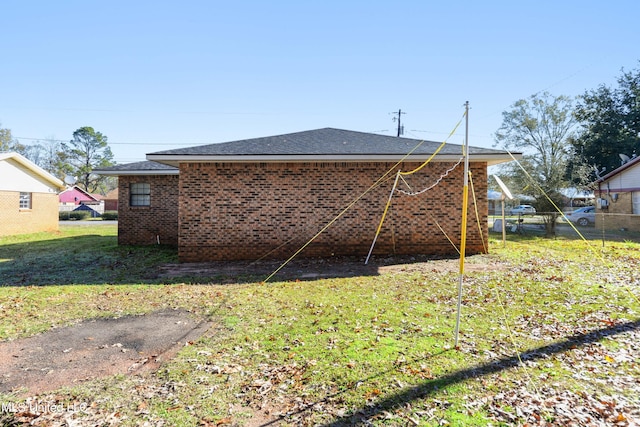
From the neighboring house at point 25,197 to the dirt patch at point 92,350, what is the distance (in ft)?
59.6

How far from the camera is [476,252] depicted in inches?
452

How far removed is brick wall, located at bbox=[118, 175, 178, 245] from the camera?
14719 millimetres

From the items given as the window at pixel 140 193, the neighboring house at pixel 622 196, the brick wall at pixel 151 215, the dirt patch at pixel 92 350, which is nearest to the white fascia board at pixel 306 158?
the brick wall at pixel 151 215

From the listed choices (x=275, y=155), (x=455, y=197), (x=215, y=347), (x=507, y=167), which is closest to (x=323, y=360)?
(x=215, y=347)

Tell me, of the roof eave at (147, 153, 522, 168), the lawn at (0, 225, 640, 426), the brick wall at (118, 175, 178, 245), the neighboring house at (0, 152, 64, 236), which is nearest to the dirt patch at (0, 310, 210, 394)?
the lawn at (0, 225, 640, 426)

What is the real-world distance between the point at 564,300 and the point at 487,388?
4105 mm

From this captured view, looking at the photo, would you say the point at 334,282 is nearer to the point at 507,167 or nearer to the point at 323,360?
the point at 323,360

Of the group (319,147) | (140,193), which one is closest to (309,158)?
(319,147)

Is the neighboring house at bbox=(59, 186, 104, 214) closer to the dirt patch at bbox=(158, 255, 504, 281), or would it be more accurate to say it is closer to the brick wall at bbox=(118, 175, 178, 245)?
the brick wall at bbox=(118, 175, 178, 245)

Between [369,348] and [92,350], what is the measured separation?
356 cm

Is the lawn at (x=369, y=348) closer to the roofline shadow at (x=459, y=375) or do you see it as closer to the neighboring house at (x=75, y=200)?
the roofline shadow at (x=459, y=375)

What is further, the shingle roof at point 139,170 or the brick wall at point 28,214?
the brick wall at point 28,214

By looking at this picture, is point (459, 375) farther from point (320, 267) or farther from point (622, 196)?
point (622, 196)

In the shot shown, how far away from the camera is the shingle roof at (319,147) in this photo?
1069cm
